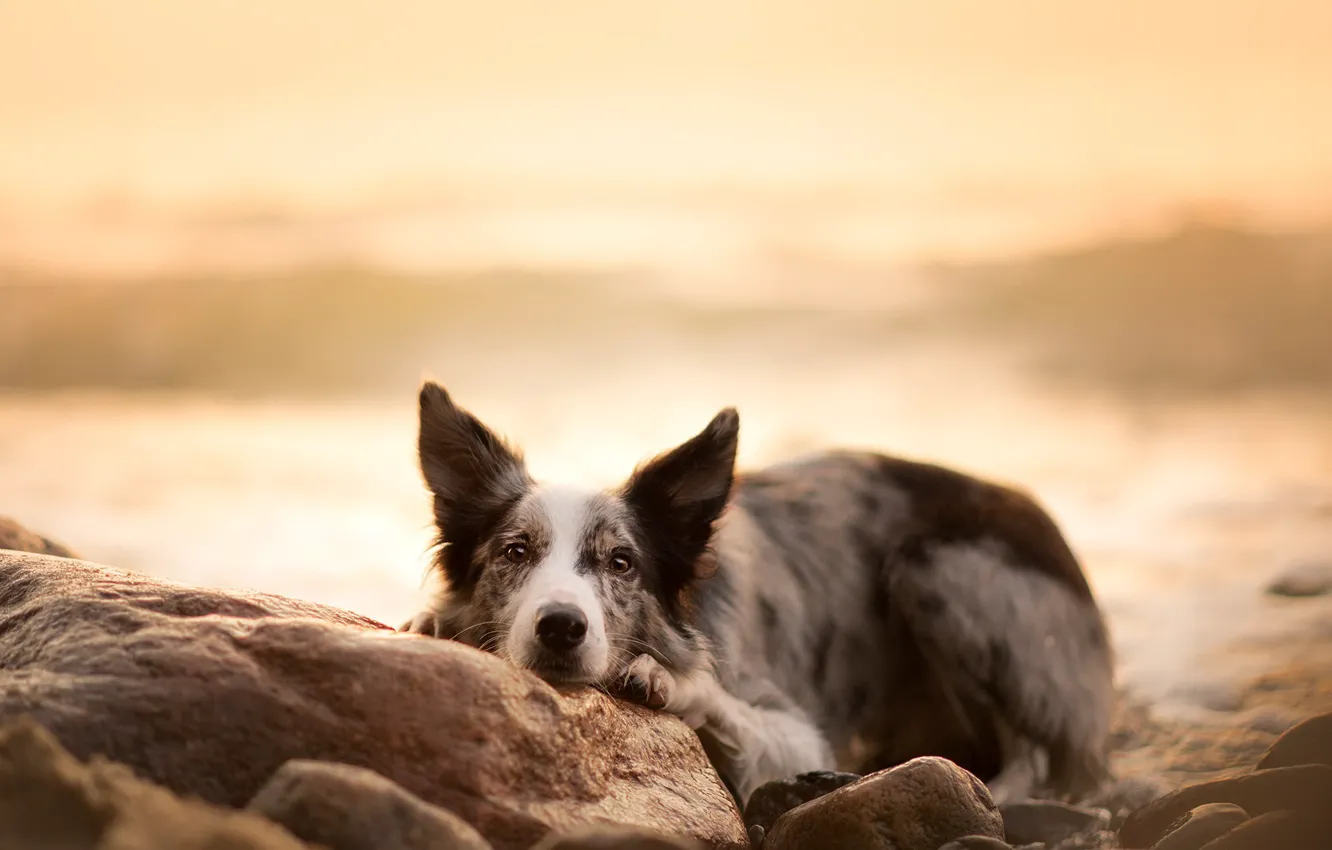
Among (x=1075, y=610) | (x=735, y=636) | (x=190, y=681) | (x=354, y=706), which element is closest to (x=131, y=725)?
(x=190, y=681)

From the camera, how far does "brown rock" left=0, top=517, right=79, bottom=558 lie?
7133mm

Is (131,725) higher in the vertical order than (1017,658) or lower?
higher

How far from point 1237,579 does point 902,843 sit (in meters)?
8.32

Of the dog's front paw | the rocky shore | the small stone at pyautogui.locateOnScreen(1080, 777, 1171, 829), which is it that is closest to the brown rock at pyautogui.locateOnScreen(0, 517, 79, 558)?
the rocky shore

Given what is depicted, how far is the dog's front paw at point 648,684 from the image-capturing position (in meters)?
5.82

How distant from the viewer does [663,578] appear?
657cm

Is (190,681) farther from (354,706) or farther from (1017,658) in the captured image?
(1017,658)

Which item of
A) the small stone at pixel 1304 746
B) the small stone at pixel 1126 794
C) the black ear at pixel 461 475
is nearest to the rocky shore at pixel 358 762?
the small stone at pixel 1304 746

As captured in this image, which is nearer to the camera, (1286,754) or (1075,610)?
(1286,754)

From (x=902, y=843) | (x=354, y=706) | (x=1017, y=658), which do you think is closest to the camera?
(x=354, y=706)

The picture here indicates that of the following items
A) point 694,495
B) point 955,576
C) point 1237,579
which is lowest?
point 1237,579

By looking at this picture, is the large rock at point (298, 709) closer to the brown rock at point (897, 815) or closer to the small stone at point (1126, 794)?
the brown rock at point (897, 815)

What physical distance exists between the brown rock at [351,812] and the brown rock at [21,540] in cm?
367

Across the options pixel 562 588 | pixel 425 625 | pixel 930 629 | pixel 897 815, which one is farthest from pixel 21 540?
pixel 930 629
